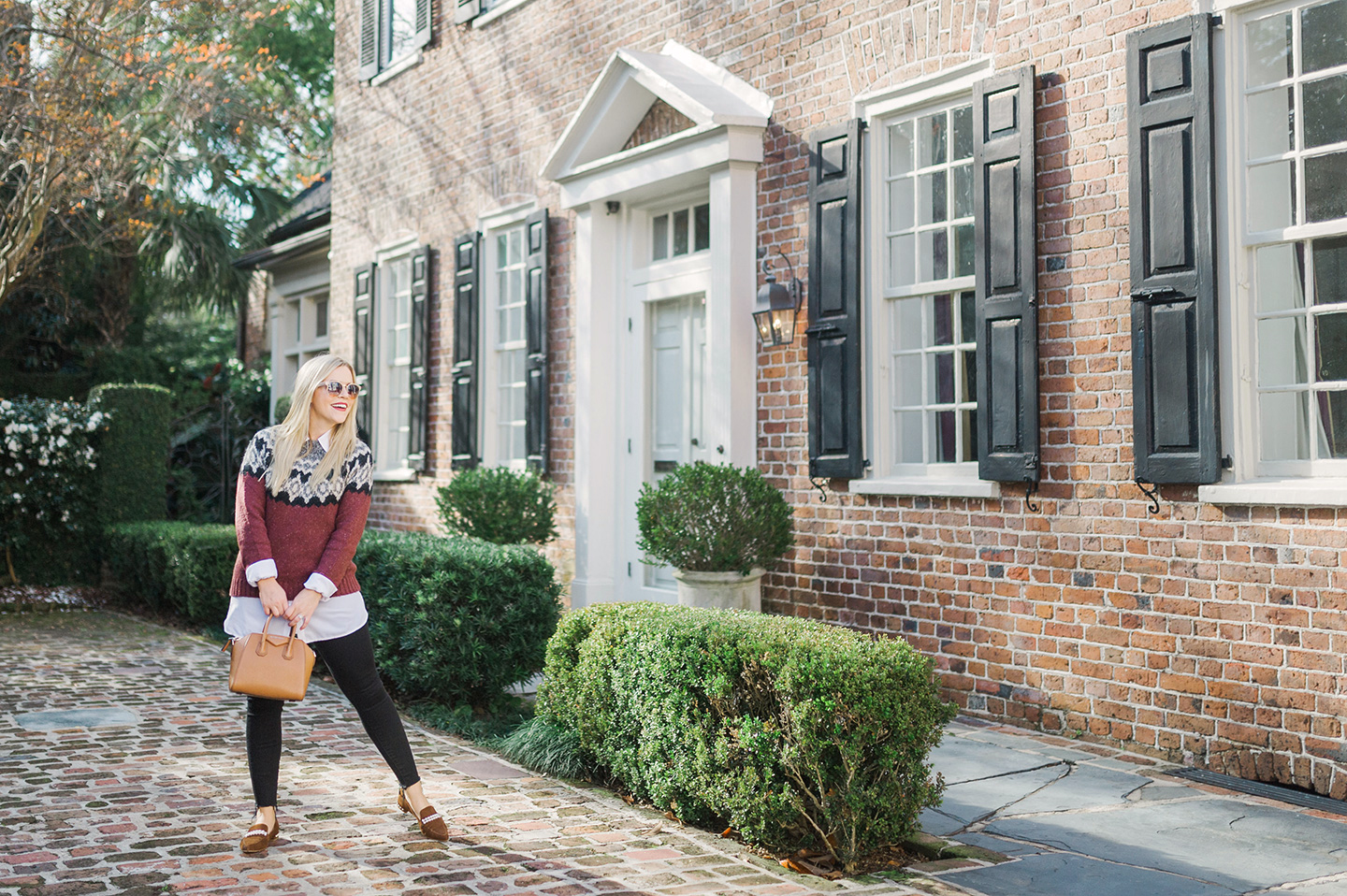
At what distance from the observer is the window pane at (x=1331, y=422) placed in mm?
5258

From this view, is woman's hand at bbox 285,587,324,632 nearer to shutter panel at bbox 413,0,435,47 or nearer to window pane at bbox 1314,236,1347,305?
window pane at bbox 1314,236,1347,305

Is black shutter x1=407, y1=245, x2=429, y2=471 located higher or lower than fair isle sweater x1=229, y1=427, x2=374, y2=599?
higher

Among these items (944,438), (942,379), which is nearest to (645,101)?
(942,379)

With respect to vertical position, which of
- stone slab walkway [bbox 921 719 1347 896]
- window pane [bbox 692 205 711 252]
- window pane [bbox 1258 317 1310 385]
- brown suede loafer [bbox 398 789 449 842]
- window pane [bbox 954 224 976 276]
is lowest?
stone slab walkway [bbox 921 719 1347 896]

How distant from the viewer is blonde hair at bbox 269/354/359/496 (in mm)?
4406

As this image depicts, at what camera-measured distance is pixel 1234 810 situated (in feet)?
16.0

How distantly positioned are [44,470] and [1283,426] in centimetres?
1142

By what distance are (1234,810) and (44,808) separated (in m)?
4.61

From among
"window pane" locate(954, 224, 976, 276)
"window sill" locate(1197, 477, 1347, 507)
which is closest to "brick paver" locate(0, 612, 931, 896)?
"window sill" locate(1197, 477, 1347, 507)

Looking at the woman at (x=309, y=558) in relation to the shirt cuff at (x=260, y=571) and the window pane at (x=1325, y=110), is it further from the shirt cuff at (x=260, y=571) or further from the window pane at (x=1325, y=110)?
the window pane at (x=1325, y=110)

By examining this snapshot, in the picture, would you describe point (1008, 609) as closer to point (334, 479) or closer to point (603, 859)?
point (603, 859)

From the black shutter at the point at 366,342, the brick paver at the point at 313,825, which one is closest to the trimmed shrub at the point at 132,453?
the black shutter at the point at 366,342

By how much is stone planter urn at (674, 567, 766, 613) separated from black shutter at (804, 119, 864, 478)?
823 millimetres

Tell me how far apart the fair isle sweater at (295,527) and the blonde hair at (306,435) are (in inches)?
0.9
